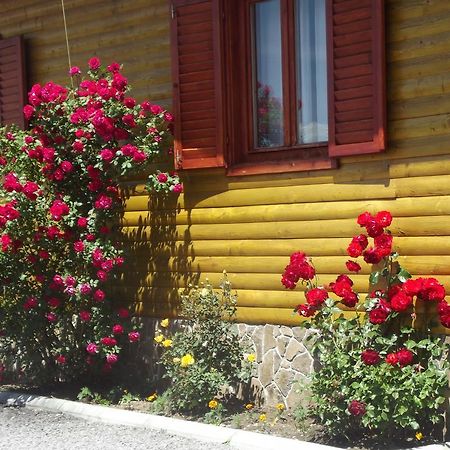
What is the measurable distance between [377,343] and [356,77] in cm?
195

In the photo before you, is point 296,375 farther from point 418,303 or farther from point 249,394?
point 418,303

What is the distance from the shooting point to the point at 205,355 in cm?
639

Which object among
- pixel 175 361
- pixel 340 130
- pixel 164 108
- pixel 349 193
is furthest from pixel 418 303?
pixel 164 108

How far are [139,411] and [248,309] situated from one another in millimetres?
1237

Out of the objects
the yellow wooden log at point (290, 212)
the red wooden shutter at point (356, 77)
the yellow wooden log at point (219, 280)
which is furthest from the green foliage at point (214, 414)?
the red wooden shutter at point (356, 77)

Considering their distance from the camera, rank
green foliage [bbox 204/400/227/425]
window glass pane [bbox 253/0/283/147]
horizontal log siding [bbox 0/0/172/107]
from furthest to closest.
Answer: horizontal log siding [bbox 0/0/172/107]
window glass pane [bbox 253/0/283/147]
green foliage [bbox 204/400/227/425]

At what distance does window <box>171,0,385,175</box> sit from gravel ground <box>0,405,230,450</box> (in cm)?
225

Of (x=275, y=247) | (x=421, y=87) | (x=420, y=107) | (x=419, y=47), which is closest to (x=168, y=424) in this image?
(x=275, y=247)

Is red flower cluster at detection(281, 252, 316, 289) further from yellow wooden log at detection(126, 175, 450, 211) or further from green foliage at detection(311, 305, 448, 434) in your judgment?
yellow wooden log at detection(126, 175, 450, 211)

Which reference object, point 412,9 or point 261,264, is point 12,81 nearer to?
point 261,264

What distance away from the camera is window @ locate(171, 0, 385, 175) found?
600 cm

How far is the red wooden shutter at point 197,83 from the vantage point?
6.66m

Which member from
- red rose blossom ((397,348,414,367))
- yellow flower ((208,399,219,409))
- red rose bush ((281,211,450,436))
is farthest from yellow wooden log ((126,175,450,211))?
yellow flower ((208,399,219,409))

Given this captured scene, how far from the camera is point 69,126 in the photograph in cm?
689
